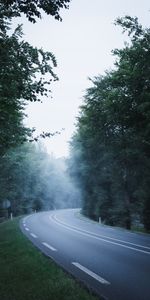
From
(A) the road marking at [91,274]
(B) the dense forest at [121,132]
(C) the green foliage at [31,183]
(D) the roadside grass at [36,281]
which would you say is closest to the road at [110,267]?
(A) the road marking at [91,274]

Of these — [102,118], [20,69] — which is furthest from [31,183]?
[20,69]

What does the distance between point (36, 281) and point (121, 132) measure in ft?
70.6

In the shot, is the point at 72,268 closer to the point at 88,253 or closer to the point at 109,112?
the point at 88,253

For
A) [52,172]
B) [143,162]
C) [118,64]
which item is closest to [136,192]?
[143,162]

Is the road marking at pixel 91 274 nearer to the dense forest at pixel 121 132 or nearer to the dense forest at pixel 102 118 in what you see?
the dense forest at pixel 102 118

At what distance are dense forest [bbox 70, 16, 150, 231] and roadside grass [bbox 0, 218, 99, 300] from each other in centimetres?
1041

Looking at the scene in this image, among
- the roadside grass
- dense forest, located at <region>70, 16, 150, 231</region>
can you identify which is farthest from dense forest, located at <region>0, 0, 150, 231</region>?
the roadside grass

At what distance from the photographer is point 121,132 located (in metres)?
28.4

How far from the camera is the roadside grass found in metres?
6.66

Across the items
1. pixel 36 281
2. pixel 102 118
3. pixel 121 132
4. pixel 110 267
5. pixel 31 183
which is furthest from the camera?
pixel 31 183

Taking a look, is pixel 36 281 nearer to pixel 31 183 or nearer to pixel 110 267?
pixel 110 267

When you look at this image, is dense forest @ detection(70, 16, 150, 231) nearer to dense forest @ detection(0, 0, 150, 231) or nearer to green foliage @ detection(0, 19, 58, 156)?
dense forest @ detection(0, 0, 150, 231)

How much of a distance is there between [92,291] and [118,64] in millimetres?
16935

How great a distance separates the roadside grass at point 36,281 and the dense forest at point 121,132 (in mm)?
10410
